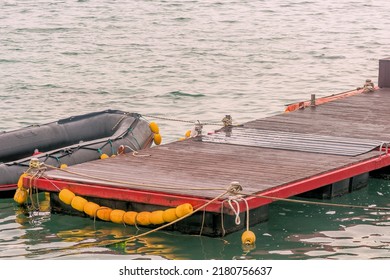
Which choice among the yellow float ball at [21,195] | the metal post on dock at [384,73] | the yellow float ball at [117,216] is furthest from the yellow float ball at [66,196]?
the metal post on dock at [384,73]

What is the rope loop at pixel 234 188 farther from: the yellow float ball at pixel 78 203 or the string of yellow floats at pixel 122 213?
the yellow float ball at pixel 78 203

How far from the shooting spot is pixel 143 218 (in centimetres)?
1418

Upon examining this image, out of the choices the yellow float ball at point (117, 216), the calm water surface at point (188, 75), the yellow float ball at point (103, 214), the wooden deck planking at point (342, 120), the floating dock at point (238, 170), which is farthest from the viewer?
the wooden deck planking at point (342, 120)

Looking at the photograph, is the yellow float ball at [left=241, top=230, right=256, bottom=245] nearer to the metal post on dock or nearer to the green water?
the green water

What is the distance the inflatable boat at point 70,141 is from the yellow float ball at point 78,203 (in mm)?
1978

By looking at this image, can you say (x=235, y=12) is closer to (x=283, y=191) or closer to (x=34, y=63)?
(x=34, y=63)

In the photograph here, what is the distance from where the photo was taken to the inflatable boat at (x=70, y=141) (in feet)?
54.6

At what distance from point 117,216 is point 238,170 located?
6.41ft

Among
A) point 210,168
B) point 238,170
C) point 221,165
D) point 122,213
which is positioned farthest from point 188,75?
point 122,213

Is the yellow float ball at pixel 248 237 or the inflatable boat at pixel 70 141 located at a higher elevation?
the inflatable boat at pixel 70 141

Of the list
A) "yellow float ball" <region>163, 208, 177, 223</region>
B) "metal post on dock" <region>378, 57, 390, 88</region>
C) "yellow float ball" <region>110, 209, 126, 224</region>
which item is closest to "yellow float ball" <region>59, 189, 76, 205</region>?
"yellow float ball" <region>110, 209, 126, 224</region>

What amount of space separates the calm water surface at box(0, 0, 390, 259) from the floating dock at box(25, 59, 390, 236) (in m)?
0.33

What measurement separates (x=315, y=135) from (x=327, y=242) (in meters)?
3.70

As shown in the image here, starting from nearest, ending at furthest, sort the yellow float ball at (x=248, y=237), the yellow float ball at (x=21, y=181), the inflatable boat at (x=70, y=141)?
the yellow float ball at (x=248, y=237)
the yellow float ball at (x=21, y=181)
the inflatable boat at (x=70, y=141)
